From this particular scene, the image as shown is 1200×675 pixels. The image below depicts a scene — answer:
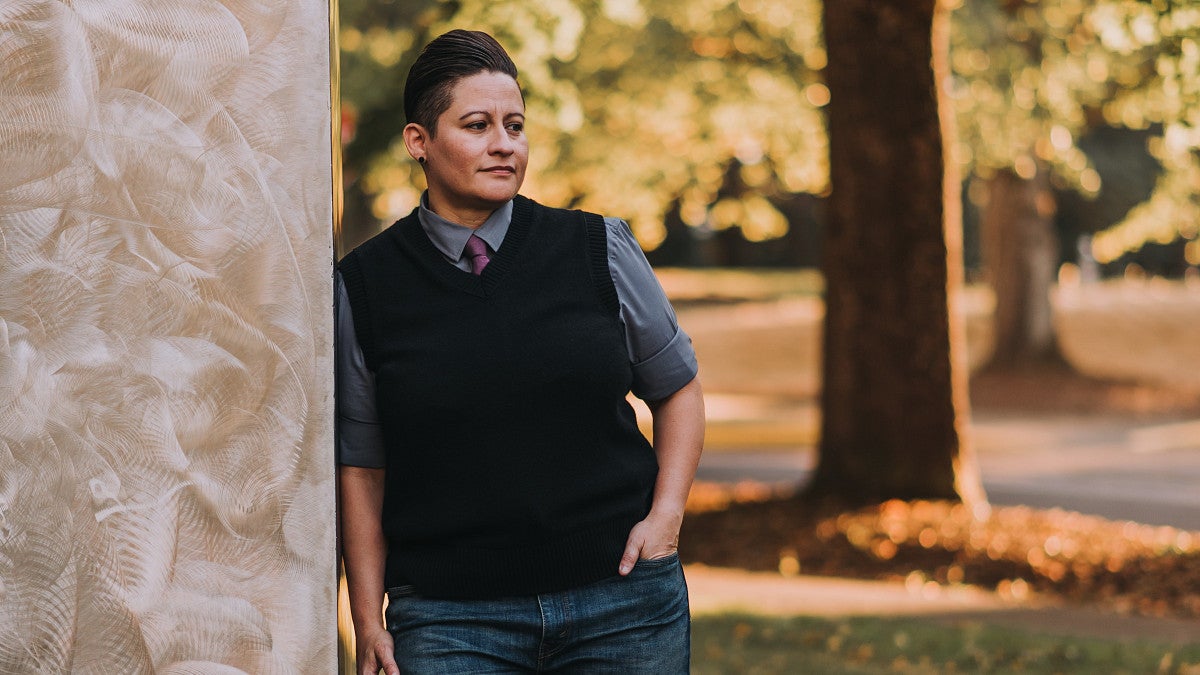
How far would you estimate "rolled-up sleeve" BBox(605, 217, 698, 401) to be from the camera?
2.50 m

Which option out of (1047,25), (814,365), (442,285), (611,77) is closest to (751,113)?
(611,77)

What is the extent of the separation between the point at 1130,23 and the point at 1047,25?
8870 mm

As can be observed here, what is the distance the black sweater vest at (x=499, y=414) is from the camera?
2.36 metres

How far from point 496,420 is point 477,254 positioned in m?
0.30

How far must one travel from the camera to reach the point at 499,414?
92.6 inches

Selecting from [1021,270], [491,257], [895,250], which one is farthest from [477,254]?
[1021,270]

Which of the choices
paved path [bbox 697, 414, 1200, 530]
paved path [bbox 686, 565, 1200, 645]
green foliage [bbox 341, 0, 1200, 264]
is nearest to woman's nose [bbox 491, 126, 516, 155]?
paved path [bbox 686, 565, 1200, 645]

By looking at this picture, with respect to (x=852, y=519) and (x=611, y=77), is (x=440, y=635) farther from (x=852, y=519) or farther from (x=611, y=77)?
(x=611, y=77)

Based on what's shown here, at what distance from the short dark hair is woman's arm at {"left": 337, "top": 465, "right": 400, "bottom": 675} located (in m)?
0.61

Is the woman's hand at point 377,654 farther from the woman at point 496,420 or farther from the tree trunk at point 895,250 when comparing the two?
the tree trunk at point 895,250

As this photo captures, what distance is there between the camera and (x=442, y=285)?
242 centimetres

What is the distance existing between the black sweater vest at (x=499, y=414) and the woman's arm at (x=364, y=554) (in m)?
0.04

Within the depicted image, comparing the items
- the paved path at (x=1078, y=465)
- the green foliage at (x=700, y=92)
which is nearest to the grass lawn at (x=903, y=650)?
the paved path at (x=1078, y=465)

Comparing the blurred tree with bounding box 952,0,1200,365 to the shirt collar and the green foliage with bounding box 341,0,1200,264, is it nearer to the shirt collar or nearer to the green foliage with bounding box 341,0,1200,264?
the green foliage with bounding box 341,0,1200,264
